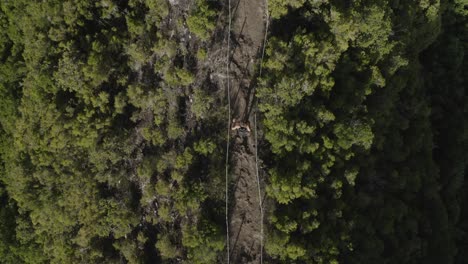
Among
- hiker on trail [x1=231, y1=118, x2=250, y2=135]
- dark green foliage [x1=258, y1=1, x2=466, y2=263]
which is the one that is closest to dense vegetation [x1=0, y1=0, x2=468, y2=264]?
dark green foliage [x1=258, y1=1, x2=466, y2=263]

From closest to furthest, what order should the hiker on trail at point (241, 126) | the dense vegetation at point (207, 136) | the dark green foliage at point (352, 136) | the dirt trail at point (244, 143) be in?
the dark green foliage at point (352, 136)
the dense vegetation at point (207, 136)
the dirt trail at point (244, 143)
the hiker on trail at point (241, 126)

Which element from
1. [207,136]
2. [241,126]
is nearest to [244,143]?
[241,126]

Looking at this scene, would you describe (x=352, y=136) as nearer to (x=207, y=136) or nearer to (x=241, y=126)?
(x=241, y=126)

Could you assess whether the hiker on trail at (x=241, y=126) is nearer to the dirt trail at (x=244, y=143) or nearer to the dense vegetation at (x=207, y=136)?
the dirt trail at (x=244, y=143)

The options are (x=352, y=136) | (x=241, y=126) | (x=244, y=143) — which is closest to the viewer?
(x=241, y=126)

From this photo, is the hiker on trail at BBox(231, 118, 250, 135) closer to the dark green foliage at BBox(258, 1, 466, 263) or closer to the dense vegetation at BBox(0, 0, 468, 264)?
the dense vegetation at BBox(0, 0, 468, 264)

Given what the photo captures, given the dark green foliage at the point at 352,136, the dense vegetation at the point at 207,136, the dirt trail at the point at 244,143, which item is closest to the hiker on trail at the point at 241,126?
the dirt trail at the point at 244,143

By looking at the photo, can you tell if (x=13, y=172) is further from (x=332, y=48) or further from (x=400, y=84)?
(x=400, y=84)
